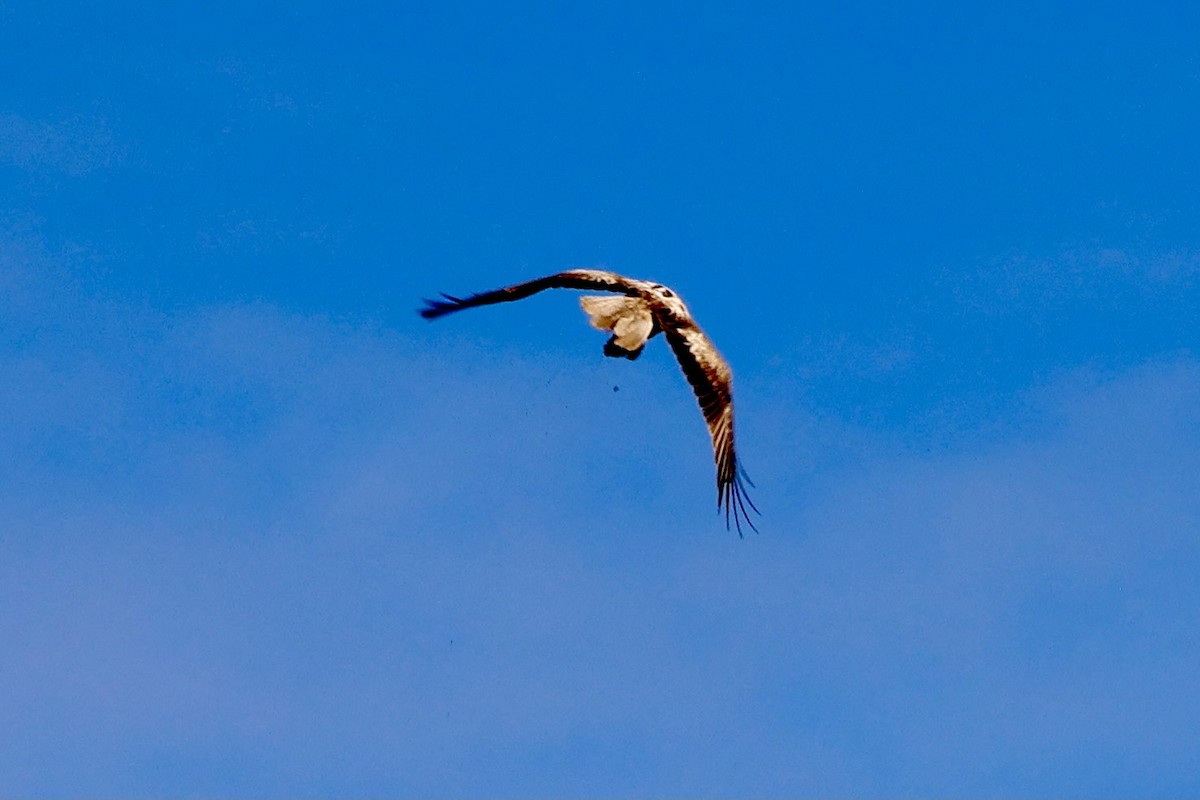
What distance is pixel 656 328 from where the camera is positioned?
3269 cm

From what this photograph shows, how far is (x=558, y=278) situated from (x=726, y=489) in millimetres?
4747

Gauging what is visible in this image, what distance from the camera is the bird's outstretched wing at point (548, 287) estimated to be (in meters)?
33.0

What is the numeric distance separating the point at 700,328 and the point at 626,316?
145cm

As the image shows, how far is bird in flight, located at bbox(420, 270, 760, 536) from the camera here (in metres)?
31.7

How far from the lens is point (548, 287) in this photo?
33.6 meters

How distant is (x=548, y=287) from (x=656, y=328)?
1978 mm

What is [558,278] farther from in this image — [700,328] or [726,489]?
[726,489]

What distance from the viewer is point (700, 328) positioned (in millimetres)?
33094

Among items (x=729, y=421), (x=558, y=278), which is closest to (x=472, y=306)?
(x=558, y=278)

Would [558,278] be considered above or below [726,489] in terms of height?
above

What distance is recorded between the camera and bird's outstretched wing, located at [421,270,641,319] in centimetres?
3300

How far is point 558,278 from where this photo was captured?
111 ft

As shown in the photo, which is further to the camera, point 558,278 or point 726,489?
point 558,278

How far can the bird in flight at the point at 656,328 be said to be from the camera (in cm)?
3166
